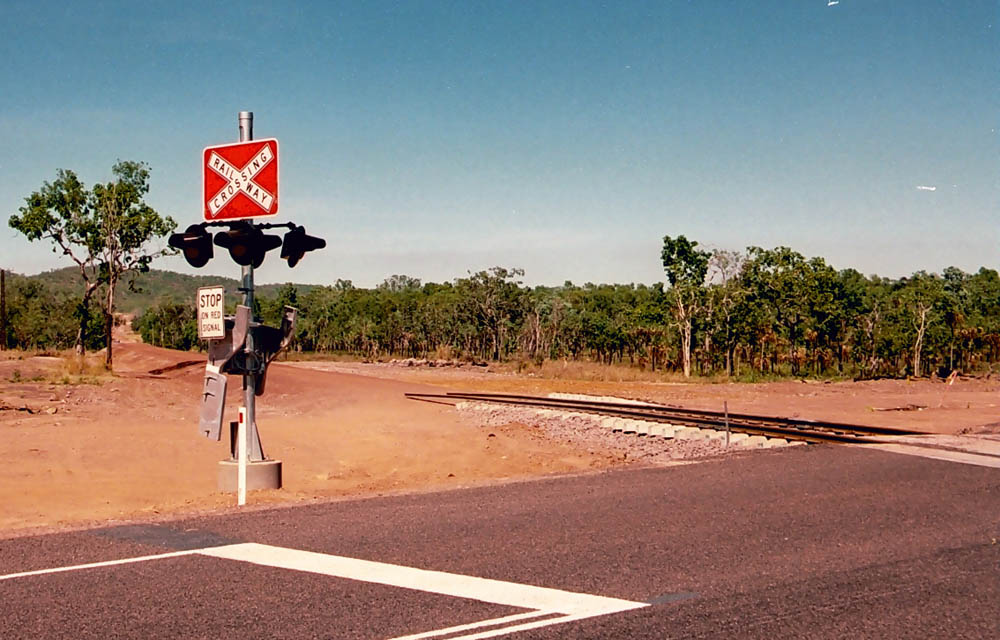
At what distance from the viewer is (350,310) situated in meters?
150

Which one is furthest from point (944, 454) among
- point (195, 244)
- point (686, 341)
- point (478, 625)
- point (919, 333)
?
point (919, 333)

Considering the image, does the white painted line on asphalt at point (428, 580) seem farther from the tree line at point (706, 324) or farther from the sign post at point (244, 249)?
the tree line at point (706, 324)

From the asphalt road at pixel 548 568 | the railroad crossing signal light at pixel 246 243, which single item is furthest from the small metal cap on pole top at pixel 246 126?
the asphalt road at pixel 548 568

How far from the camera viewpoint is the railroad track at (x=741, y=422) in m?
22.0

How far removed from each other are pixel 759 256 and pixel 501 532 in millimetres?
72184

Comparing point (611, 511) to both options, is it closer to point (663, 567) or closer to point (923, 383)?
point (663, 567)

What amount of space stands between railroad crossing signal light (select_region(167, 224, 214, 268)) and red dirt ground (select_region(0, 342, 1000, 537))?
10.3 feet

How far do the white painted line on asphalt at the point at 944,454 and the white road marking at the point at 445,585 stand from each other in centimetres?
1011

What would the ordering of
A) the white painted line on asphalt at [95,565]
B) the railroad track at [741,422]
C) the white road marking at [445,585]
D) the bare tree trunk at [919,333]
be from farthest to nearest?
1. the bare tree trunk at [919,333]
2. the railroad track at [741,422]
3. the white painted line on asphalt at [95,565]
4. the white road marking at [445,585]

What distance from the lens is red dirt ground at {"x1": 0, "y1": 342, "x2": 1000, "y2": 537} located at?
16.2 m

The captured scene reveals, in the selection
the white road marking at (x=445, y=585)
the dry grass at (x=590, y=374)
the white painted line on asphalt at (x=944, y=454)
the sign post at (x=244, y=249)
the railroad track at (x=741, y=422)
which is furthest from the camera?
the dry grass at (x=590, y=374)

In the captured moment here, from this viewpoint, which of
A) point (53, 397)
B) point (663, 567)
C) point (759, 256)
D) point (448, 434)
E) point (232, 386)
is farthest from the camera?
point (759, 256)

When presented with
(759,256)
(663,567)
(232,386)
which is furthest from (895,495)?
(759,256)

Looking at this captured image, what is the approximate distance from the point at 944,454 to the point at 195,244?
39.3ft
